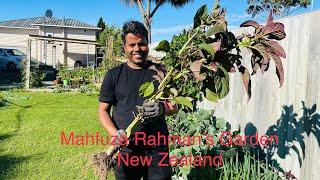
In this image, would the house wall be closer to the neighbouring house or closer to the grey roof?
the neighbouring house

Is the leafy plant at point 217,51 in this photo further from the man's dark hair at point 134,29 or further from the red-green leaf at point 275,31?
the man's dark hair at point 134,29

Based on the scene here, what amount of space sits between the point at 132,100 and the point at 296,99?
1608mm

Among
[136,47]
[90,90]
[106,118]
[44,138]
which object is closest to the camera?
[136,47]

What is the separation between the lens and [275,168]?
4207 millimetres

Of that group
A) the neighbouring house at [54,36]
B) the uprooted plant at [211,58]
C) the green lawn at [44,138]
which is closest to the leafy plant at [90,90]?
the green lawn at [44,138]

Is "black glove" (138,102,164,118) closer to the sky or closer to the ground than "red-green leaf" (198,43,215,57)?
closer to the ground

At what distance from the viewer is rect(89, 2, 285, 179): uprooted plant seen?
103 inches

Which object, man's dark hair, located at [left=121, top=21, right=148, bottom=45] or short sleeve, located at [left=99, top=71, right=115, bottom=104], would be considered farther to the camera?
short sleeve, located at [left=99, top=71, right=115, bottom=104]

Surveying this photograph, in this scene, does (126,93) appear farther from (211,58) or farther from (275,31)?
(275,31)

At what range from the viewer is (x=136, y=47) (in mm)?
3084

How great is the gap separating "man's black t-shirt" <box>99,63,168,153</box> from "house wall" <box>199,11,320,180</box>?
88 centimetres

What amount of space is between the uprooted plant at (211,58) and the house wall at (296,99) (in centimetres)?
87

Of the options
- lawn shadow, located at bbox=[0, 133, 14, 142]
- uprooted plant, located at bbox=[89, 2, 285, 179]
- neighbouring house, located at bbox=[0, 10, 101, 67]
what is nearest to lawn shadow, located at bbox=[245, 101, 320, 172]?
uprooted plant, located at bbox=[89, 2, 285, 179]

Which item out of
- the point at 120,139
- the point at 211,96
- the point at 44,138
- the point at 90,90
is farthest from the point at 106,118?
the point at 90,90
